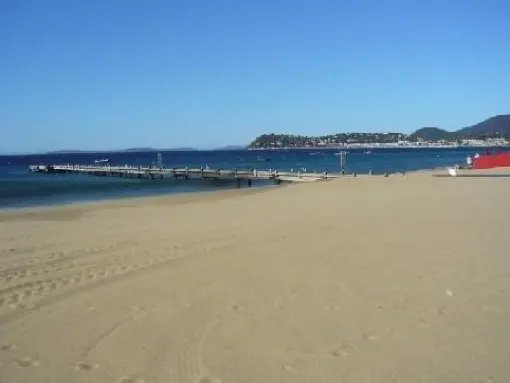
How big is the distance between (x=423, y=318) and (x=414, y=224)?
6869 mm

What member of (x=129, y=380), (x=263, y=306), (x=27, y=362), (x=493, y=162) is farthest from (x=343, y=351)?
(x=493, y=162)

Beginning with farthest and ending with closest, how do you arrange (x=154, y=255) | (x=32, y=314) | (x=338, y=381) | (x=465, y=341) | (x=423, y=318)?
(x=154, y=255)
(x=32, y=314)
(x=423, y=318)
(x=465, y=341)
(x=338, y=381)

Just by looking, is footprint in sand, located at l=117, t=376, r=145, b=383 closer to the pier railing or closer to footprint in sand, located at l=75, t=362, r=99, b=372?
footprint in sand, located at l=75, t=362, r=99, b=372

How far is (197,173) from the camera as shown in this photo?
165 ft

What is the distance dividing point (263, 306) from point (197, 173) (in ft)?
147

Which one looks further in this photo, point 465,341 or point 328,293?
point 328,293

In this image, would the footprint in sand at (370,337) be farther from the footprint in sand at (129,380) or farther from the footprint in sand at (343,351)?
the footprint in sand at (129,380)

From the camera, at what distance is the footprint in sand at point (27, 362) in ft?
14.2

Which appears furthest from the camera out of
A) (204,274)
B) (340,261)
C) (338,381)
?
(340,261)

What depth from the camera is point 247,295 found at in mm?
6227

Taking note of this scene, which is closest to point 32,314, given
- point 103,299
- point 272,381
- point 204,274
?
point 103,299

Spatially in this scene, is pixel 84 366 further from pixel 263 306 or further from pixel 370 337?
pixel 370 337

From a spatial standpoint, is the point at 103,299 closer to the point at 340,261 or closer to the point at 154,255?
the point at 154,255

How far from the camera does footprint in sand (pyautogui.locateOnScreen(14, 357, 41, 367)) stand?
4.33 meters
